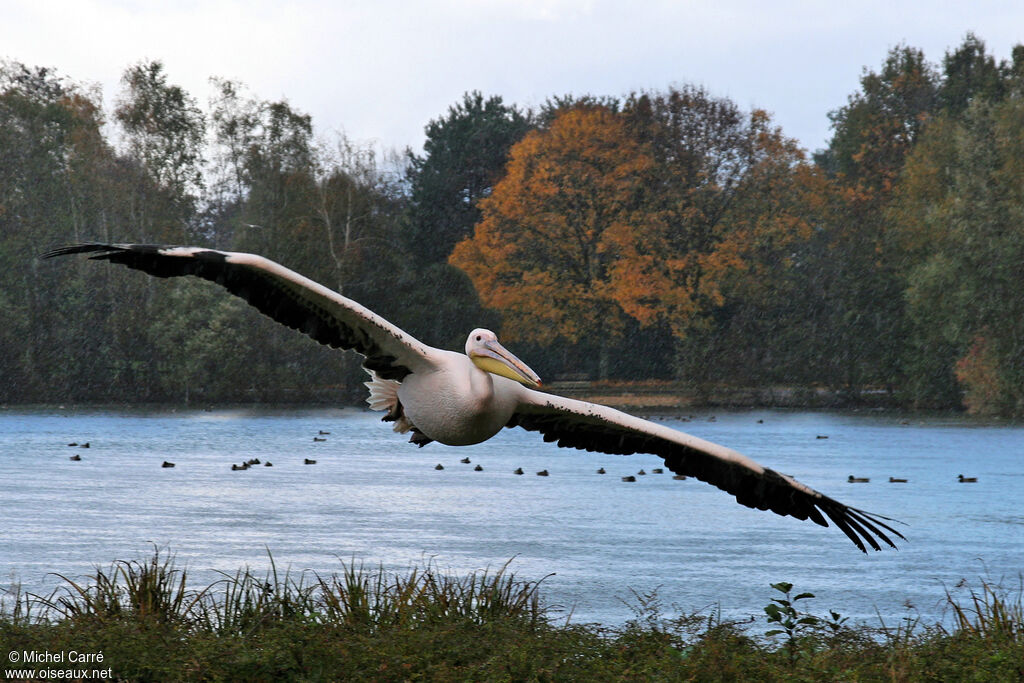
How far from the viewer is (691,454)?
30.2 feet

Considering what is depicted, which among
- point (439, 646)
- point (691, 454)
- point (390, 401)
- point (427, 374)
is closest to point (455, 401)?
point (427, 374)

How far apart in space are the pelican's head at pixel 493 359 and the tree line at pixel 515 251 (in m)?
36.2

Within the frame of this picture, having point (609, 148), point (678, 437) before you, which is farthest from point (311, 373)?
point (678, 437)

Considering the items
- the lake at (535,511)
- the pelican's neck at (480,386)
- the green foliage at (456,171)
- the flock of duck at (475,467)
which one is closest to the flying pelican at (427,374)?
the pelican's neck at (480,386)

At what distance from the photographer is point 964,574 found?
19875 mm

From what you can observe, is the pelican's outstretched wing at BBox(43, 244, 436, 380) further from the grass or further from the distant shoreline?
the distant shoreline

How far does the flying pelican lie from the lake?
3796mm

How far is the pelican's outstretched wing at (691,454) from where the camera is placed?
8.77m

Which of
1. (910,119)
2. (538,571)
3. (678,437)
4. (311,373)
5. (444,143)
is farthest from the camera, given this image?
(910,119)

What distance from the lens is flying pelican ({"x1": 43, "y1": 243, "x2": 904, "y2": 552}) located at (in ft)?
24.8

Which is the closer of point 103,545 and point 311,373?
point 103,545

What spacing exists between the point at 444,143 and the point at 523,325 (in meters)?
11.1

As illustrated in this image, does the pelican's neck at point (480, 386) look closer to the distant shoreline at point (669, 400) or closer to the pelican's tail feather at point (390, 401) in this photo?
the pelican's tail feather at point (390, 401)

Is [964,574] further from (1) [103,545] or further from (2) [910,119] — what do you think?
(2) [910,119]
